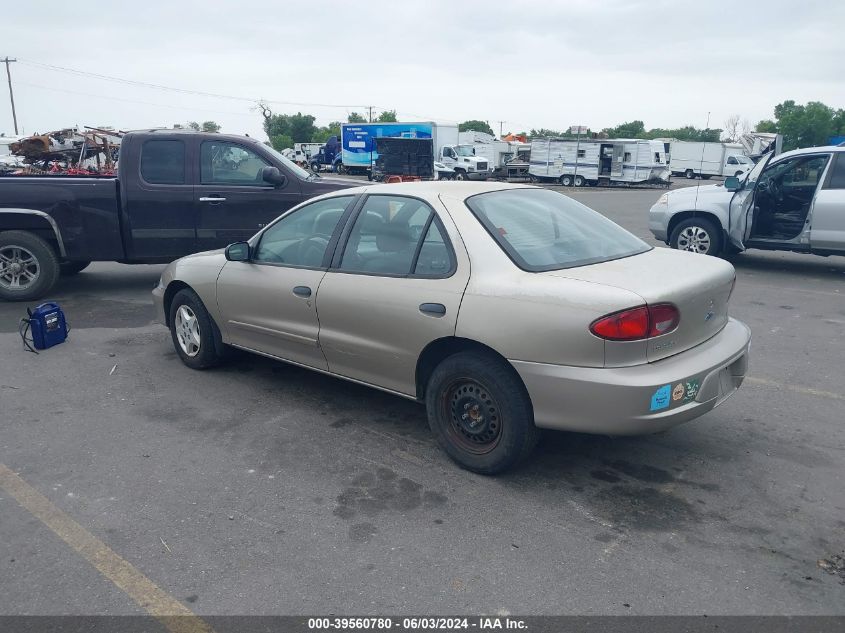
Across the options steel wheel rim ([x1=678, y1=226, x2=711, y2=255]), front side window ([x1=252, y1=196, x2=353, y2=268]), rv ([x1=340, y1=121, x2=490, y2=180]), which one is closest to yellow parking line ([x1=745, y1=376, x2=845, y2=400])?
front side window ([x1=252, y1=196, x2=353, y2=268])

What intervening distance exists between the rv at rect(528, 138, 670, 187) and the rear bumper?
3756 centimetres

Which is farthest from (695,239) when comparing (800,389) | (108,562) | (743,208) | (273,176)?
(108,562)

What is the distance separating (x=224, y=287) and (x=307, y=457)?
1.70 meters

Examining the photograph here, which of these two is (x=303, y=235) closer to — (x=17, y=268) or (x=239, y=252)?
(x=239, y=252)

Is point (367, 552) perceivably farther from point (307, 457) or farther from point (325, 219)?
point (325, 219)

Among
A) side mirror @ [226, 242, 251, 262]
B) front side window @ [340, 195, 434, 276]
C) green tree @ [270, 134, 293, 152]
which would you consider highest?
green tree @ [270, 134, 293, 152]

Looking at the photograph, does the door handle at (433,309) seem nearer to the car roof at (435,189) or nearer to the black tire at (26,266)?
the car roof at (435,189)

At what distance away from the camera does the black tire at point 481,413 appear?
11.8ft

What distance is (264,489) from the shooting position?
3.78m

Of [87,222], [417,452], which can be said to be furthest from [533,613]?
[87,222]

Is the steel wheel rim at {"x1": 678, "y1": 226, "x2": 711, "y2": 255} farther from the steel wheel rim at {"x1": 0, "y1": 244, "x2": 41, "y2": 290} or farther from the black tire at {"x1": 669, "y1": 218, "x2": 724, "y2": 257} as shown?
the steel wheel rim at {"x1": 0, "y1": 244, "x2": 41, "y2": 290}

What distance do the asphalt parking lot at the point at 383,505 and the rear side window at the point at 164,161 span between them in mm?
3288

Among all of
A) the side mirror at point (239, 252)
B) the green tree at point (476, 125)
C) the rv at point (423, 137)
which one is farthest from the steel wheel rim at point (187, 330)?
the green tree at point (476, 125)

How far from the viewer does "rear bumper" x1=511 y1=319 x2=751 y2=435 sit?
3.35 meters
